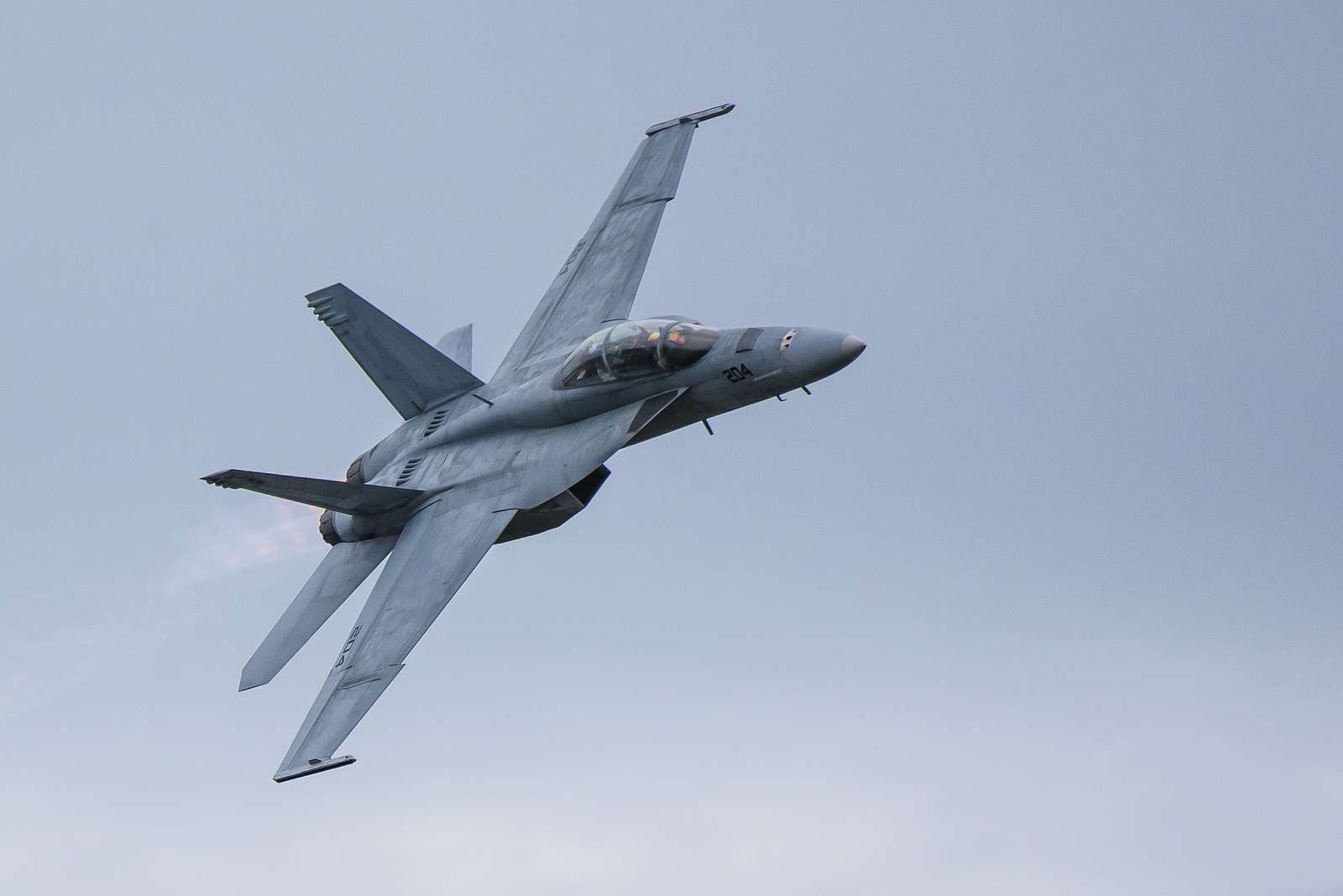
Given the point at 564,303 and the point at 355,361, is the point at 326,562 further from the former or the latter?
the point at 564,303

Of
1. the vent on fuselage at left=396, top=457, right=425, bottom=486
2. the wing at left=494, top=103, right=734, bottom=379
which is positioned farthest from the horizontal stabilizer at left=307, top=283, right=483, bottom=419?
the vent on fuselage at left=396, top=457, right=425, bottom=486

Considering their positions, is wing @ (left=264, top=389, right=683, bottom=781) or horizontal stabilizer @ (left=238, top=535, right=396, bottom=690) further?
horizontal stabilizer @ (left=238, top=535, right=396, bottom=690)

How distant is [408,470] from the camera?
126ft

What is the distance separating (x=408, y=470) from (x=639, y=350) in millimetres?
5487

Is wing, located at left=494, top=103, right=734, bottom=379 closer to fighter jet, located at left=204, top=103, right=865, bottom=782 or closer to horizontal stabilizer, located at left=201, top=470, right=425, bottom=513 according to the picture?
fighter jet, located at left=204, top=103, right=865, bottom=782

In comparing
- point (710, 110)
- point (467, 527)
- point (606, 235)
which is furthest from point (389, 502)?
point (710, 110)

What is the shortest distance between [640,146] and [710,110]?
158cm

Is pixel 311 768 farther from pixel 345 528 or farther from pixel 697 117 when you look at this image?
pixel 697 117

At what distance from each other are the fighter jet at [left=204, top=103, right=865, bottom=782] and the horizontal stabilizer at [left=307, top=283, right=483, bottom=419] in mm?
31

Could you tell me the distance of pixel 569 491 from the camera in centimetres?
3628

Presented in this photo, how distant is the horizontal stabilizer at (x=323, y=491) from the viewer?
35500 millimetres

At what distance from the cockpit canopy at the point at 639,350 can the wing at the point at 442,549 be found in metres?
0.56

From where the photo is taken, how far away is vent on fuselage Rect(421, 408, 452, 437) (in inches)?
1522

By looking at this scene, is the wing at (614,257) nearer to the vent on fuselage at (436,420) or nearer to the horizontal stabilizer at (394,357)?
the horizontal stabilizer at (394,357)
